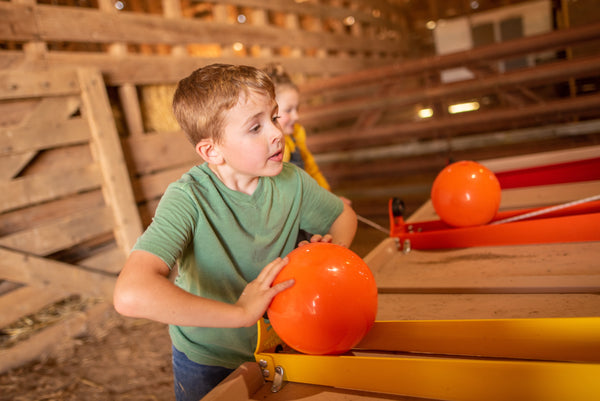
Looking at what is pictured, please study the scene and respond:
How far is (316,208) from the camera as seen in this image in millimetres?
1840

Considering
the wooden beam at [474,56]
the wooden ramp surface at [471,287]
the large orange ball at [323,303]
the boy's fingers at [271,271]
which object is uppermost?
the wooden beam at [474,56]

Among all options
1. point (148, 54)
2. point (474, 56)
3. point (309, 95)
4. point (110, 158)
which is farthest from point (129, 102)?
point (474, 56)

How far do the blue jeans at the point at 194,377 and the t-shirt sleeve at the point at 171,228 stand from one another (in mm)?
490

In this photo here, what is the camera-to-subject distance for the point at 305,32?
273 inches

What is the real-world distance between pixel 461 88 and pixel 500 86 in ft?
1.39

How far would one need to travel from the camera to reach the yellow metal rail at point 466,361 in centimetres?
90

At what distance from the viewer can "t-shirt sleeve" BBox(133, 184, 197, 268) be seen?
1.21 meters

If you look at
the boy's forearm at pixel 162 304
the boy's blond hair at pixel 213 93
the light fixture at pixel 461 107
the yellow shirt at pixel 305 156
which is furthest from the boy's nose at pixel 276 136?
the light fixture at pixel 461 107

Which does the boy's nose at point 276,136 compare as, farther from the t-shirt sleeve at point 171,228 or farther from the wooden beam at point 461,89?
the wooden beam at point 461,89

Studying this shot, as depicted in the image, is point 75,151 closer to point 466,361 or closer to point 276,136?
point 276,136

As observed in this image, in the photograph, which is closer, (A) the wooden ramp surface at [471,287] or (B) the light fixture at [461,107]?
(A) the wooden ramp surface at [471,287]

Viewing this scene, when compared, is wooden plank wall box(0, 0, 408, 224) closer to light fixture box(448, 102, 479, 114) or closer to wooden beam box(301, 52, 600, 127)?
wooden beam box(301, 52, 600, 127)

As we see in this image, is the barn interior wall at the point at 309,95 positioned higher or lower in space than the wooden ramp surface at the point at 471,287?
higher

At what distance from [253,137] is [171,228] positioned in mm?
397
